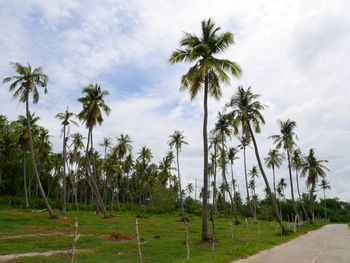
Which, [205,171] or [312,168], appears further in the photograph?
[312,168]

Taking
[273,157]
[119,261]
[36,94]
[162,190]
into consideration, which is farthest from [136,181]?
[119,261]

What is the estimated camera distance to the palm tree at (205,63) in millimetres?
24094

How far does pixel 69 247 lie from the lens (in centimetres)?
2259

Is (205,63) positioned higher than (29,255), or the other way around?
(205,63)

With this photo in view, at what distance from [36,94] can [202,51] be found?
2105 cm

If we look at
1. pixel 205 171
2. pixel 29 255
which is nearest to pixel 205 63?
pixel 205 171

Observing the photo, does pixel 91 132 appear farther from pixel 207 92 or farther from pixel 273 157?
pixel 273 157

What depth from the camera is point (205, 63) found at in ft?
77.7

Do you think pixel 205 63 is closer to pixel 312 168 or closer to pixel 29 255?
pixel 29 255

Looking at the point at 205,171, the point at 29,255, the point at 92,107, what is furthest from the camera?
the point at 92,107

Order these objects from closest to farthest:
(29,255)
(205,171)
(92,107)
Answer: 1. (29,255)
2. (205,171)
3. (92,107)

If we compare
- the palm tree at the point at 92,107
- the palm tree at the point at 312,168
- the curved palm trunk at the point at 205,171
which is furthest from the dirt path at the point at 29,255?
the palm tree at the point at 312,168

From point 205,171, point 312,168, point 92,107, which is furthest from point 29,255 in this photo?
point 312,168

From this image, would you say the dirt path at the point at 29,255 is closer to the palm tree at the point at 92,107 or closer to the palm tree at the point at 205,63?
the palm tree at the point at 205,63
